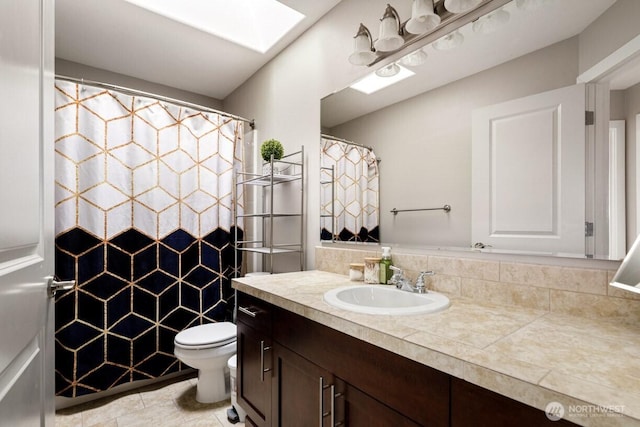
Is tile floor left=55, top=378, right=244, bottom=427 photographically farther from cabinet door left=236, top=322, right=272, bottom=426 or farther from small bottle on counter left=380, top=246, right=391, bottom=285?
small bottle on counter left=380, top=246, right=391, bottom=285

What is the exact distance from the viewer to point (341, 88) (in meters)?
1.82

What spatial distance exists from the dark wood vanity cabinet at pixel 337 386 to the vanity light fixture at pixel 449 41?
4.04 ft

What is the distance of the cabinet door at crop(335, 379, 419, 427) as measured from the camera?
82 centimetres

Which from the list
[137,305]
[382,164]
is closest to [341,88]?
[382,164]

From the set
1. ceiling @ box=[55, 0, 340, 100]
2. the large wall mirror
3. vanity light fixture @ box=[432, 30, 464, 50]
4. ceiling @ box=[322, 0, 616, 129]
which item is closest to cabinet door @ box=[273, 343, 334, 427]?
the large wall mirror

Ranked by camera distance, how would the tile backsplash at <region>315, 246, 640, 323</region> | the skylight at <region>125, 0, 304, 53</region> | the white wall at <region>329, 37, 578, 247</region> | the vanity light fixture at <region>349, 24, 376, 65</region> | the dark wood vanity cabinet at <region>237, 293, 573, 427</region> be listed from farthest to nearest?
the skylight at <region>125, 0, 304, 53</region> < the vanity light fixture at <region>349, 24, 376, 65</region> < the white wall at <region>329, 37, 578, 247</region> < the tile backsplash at <region>315, 246, 640, 323</region> < the dark wood vanity cabinet at <region>237, 293, 573, 427</region>

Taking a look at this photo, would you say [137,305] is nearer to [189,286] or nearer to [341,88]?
[189,286]

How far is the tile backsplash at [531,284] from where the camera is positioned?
94 cm

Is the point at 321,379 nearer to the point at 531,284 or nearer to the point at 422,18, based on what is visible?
the point at 531,284

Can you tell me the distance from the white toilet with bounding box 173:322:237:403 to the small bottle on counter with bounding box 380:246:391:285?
1.10 meters

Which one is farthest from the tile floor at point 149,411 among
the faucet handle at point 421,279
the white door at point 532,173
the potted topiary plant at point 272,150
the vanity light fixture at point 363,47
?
the vanity light fixture at point 363,47

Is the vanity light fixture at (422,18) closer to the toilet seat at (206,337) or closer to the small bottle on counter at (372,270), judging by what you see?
the small bottle on counter at (372,270)

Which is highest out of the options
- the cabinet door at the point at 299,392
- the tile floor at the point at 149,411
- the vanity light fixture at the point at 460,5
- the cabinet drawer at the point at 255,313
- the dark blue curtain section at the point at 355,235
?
the vanity light fixture at the point at 460,5

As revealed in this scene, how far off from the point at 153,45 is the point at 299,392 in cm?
242
